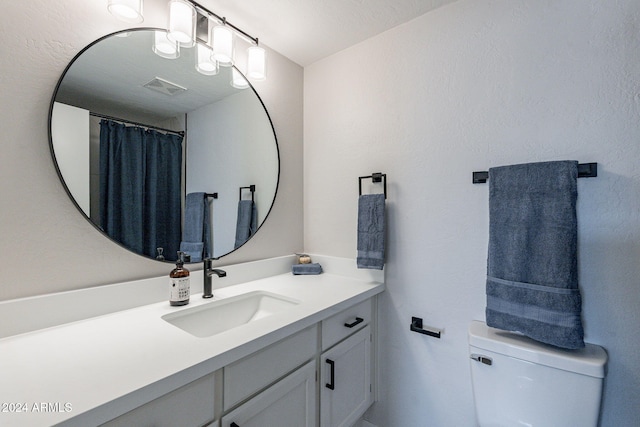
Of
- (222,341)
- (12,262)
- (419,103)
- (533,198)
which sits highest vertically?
(419,103)

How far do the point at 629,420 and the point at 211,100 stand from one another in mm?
2100

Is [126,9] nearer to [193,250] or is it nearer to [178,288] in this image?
[193,250]

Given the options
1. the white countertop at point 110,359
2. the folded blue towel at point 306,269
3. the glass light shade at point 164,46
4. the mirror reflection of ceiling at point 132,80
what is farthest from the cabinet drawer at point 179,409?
the glass light shade at point 164,46

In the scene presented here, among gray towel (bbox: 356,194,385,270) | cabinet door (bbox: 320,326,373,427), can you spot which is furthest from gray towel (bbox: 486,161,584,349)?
cabinet door (bbox: 320,326,373,427)

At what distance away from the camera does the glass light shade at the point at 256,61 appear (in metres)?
1.49

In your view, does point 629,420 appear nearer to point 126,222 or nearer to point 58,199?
point 126,222

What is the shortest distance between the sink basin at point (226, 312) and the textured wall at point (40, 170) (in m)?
Result: 0.29

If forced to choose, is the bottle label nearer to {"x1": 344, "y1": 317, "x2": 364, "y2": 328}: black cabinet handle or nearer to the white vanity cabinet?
the white vanity cabinet

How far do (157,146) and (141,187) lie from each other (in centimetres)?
20

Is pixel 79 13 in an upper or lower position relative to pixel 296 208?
upper

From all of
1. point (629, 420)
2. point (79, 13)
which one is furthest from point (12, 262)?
point (629, 420)

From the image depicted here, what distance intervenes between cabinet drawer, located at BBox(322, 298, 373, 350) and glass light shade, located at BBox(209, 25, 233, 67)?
1330mm

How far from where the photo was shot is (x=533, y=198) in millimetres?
1017

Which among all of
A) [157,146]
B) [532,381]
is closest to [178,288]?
[157,146]
